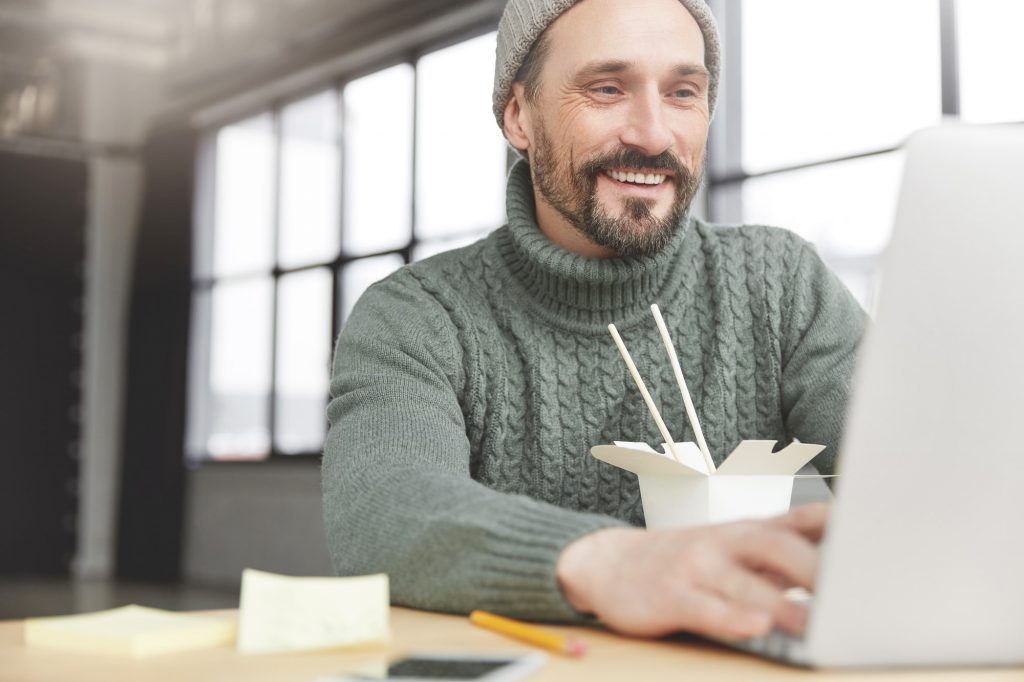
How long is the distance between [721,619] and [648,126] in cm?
83

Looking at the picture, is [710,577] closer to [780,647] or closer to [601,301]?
[780,647]

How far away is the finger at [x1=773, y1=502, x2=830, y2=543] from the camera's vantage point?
64 centimetres

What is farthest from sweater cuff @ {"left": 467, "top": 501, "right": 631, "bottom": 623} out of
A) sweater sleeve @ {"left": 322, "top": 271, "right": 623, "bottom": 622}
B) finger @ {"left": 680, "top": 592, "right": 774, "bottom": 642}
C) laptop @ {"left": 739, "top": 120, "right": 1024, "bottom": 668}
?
→ laptop @ {"left": 739, "top": 120, "right": 1024, "bottom": 668}

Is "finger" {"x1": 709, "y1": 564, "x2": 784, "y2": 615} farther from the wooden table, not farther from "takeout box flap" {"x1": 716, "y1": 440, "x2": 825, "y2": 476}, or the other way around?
"takeout box flap" {"x1": 716, "y1": 440, "x2": 825, "y2": 476}

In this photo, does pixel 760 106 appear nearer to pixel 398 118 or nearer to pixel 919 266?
pixel 398 118

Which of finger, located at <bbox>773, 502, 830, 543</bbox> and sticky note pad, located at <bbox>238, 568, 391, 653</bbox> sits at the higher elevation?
finger, located at <bbox>773, 502, 830, 543</bbox>

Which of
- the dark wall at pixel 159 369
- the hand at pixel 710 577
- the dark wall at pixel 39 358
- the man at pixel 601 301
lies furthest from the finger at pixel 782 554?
the dark wall at pixel 39 358

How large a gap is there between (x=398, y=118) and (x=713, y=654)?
495 cm

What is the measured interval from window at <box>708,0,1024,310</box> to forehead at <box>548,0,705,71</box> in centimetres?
172

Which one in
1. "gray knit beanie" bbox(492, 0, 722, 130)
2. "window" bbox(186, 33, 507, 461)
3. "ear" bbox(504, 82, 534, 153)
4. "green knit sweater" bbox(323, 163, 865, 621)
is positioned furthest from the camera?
"window" bbox(186, 33, 507, 461)

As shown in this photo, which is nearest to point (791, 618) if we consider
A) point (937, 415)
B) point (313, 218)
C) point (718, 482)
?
point (937, 415)

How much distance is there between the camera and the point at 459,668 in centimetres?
57

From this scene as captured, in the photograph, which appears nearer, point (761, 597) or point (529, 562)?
point (761, 597)

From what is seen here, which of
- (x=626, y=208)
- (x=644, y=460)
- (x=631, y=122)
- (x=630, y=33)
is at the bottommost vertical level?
(x=644, y=460)
